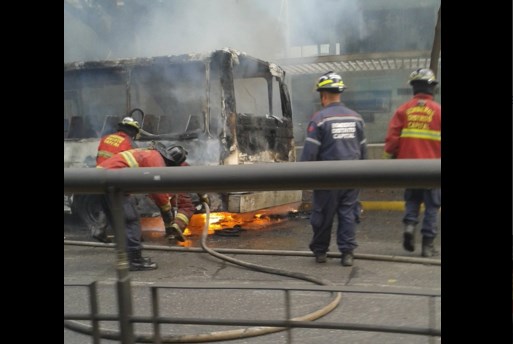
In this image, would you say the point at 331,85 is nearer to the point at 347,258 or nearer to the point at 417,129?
the point at 417,129

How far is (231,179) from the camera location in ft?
4.42

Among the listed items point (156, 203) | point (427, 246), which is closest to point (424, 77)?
point (427, 246)

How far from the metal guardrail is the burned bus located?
4.18m

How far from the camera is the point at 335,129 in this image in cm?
413

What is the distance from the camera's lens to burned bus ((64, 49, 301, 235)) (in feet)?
19.0

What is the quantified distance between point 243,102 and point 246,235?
302 cm

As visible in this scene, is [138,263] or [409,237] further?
[409,237]

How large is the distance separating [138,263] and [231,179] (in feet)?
2.07

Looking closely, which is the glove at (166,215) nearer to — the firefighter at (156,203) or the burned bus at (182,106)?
the firefighter at (156,203)

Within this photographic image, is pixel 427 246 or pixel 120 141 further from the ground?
pixel 120 141

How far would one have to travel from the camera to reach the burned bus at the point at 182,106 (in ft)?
19.0

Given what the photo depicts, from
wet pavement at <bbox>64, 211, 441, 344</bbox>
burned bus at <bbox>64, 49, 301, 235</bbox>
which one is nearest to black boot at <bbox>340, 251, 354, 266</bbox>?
wet pavement at <bbox>64, 211, 441, 344</bbox>
